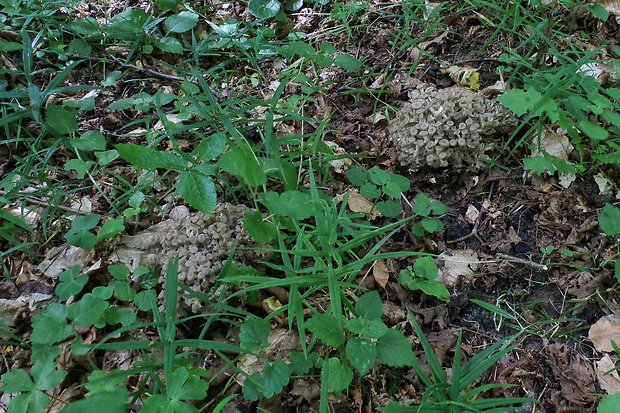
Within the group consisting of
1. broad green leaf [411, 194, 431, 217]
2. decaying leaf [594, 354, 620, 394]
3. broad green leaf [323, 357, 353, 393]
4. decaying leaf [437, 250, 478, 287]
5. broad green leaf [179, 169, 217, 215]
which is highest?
broad green leaf [179, 169, 217, 215]

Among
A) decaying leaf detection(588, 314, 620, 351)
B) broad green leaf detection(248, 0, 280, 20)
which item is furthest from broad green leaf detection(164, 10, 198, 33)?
decaying leaf detection(588, 314, 620, 351)

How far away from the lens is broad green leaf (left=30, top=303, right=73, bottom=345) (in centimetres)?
168

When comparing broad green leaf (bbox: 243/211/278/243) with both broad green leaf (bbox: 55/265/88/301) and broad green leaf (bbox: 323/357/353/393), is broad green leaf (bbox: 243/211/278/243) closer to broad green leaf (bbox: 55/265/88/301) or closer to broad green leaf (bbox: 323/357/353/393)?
broad green leaf (bbox: 323/357/353/393)

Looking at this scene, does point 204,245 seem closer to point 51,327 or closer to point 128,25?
point 51,327

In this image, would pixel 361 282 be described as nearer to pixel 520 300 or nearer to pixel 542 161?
pixel 520 300

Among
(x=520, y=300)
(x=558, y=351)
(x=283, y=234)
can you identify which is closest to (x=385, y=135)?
(x=283, y=234)

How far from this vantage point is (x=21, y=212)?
2291 mm

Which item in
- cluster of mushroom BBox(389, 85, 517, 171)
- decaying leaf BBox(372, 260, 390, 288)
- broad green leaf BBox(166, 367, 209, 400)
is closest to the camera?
broad green leaf BBox(166, 367, 209, 400)

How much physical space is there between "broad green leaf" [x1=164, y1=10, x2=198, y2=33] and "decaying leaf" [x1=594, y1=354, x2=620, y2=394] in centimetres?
296

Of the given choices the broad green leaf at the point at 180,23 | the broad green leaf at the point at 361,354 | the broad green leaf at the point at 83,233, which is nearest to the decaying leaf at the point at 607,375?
the broad green leaf at the point at 361,354

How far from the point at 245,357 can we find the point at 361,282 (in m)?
0.57

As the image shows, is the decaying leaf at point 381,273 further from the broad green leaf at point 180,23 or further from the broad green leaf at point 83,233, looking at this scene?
the broad green leaf at point 180,23

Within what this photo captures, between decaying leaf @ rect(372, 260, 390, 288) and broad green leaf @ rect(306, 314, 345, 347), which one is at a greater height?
broad green leaf @ rect(306, 314, 345, 347)

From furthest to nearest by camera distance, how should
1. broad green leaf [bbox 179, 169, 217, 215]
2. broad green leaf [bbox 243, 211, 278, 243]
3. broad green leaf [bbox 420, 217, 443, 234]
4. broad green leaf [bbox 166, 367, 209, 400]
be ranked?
1. broad green leaf [bbox 420, 217, 443, 234]
2. broad green leaf [bbox 243, 211, 278, 243]
3. broad green leaf [bbox 179, 169, 217, 215]
4. broad green leaf [bbox 166, 367, 209, 400]
